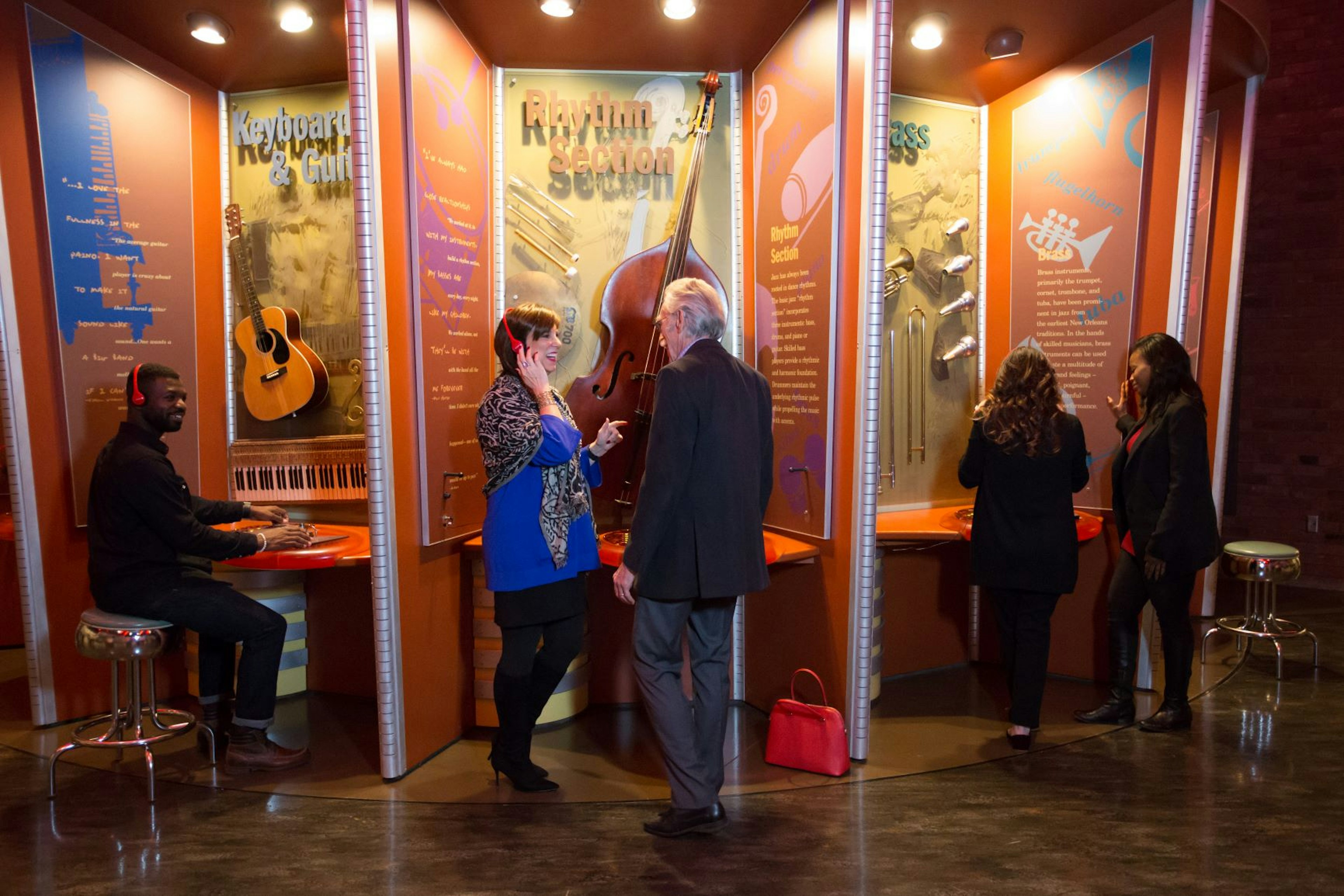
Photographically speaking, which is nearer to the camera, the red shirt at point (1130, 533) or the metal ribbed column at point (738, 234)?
the red shirt at point (1130, 533)

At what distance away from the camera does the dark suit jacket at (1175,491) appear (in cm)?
358

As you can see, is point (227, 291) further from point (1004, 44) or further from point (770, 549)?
point (1004, 44)

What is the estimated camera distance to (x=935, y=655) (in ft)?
15.2

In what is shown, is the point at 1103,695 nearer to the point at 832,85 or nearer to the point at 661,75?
the point at 832,85

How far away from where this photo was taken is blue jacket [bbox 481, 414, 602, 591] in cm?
305

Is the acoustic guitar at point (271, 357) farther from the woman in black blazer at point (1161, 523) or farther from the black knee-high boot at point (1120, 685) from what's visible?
the black knee-high boot at point (1120, 685)

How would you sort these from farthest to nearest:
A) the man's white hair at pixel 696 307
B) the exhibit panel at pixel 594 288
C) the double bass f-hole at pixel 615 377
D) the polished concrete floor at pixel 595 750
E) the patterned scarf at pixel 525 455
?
the double bass f-hole at pixel 615 377
the exhibit panel at pixel 594 288
the polished concrete floor at pixel 595 750
the patterned scarf at pixel 525 455
the man's white hair at pixel 696 307

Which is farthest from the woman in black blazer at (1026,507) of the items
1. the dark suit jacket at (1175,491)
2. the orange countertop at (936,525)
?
the dark suit jacket at (1175,491)

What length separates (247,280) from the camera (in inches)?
165

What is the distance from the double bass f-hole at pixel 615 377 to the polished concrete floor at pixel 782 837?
1.52 m

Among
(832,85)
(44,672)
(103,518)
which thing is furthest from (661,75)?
(44,672)

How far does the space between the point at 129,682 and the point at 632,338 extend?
85.2 inches

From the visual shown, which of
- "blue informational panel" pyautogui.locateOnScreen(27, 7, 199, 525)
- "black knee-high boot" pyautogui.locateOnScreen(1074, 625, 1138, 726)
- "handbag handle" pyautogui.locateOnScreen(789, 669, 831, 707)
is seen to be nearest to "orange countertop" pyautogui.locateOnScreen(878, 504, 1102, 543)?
"black knee-high boot" pyautogui.locateOnScreen(1074, 625, 1138, 726)

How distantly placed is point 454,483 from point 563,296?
3.11 ft
